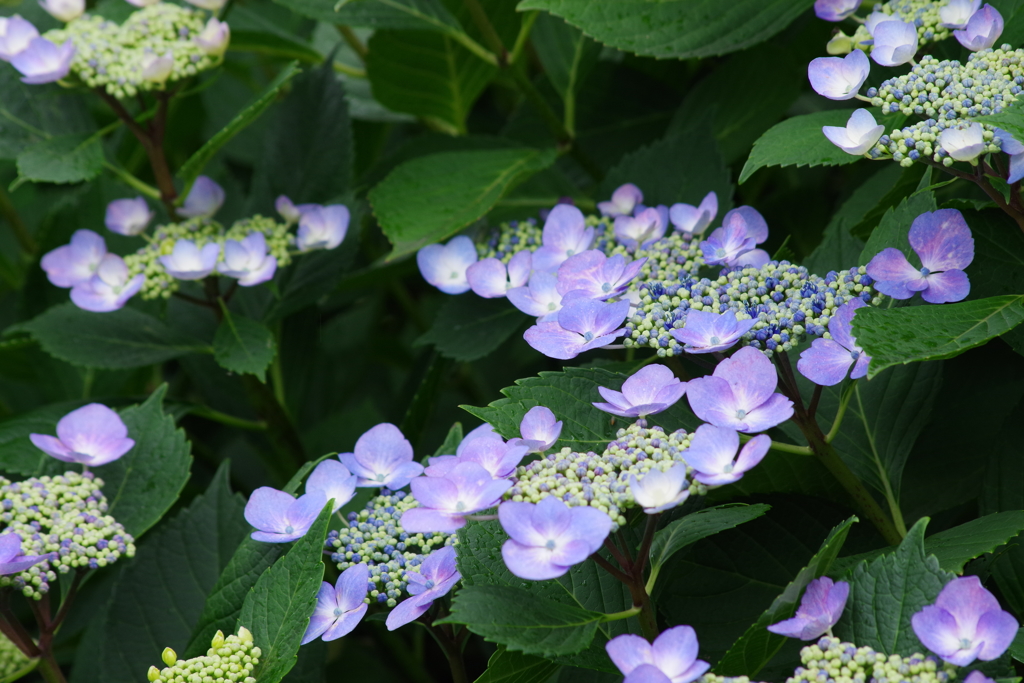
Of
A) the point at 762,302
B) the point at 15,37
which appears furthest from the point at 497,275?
the point at 15,37

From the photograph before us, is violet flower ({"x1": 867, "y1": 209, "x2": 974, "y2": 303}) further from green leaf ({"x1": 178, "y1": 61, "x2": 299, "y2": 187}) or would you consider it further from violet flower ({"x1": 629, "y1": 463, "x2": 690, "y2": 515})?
green leaf ({"x1": 178, "y1": 61, "x2": 299, "y2": 187})

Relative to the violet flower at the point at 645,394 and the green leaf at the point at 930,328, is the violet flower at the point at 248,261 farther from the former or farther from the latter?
the green leaf at the point at 930,328

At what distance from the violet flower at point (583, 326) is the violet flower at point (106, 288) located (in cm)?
61

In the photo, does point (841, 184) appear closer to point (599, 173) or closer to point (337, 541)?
point (599, 173)

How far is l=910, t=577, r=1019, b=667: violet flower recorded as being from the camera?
1.81 feet

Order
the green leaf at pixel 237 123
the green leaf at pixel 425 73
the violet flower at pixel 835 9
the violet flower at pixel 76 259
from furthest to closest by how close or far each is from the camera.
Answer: the green leaf at pixel 425 73, the violet flower at pixel 76 259, the green leaf at pixel 237 123, the violet flower at pixel 835 9

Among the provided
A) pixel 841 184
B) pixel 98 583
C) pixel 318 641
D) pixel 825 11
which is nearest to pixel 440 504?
pixel 318 641

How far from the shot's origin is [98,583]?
1394 millimetres

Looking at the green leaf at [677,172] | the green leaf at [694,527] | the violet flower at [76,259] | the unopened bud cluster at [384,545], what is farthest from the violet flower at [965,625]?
the violet flower at [76,259]

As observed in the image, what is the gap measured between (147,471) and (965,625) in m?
0.78

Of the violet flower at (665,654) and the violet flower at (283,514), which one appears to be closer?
the violet flower at (665,654)

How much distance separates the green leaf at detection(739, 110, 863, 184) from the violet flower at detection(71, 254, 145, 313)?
73cm

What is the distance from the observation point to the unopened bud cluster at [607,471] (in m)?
0.60

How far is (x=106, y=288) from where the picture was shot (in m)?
1.14
